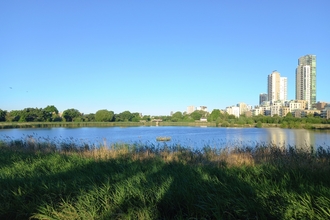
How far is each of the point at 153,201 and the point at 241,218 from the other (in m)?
1.55

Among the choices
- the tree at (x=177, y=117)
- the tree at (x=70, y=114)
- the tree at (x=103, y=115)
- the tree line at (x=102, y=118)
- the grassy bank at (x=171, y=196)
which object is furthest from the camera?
the tree at (x=177, y=117)

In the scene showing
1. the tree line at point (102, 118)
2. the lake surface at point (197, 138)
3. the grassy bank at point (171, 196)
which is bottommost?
the lake surface at point (197, 138)

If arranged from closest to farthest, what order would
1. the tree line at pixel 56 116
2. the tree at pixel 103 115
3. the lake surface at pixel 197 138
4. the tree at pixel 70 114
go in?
the lake surface at pixel 197 138
the tree line at pixel 56 116
the tree at pixel 70 114
the tree at pixel 103 115

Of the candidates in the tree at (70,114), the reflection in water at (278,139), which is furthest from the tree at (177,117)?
the reflection in water at (278,139)

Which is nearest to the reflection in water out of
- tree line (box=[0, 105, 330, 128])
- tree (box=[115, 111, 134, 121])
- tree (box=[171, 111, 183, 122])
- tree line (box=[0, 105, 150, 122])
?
tree line (box=[0, 105, 330, 128])

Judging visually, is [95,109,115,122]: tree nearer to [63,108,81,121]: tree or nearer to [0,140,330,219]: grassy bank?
[63,108,81,121]: tree

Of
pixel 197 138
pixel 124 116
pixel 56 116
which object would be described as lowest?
pixel 197 138

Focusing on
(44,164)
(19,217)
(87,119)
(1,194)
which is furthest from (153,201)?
(87,119)

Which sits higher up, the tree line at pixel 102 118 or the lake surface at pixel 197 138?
the tree line at pixel 102 118

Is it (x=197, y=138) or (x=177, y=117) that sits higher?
(x=177, y=117)

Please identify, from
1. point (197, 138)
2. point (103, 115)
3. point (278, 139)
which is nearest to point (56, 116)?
point (103, 115)

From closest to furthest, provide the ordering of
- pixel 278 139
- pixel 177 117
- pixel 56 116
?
pixel 278 139, pixel 56 116, pixel 177 117

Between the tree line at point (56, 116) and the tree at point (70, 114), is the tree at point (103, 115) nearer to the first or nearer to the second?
the tree line at point (56, 116)

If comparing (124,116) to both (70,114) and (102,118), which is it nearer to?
(102,118)
